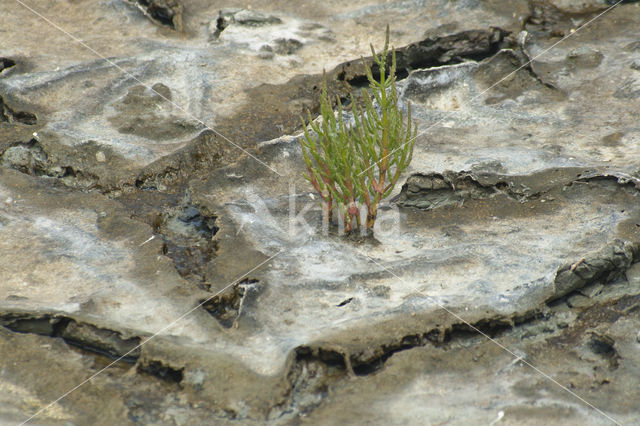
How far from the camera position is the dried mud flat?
3932mm

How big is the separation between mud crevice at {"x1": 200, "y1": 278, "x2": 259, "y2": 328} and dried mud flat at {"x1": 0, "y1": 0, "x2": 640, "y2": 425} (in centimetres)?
1

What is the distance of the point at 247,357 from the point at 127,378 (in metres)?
0.65

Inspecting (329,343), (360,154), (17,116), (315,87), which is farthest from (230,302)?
(17,116)

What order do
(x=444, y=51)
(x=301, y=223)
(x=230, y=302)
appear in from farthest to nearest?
(x=444, y=51), (x=301, y=223), (x=230, y=302)

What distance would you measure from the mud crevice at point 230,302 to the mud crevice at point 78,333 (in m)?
0.49

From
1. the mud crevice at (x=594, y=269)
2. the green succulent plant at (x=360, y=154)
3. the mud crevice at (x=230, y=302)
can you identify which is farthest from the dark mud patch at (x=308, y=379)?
the mud crevice at (x=594, y=269)

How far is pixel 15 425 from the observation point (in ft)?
11.9

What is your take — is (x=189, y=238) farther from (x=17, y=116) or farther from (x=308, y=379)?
(x=17, y=116)

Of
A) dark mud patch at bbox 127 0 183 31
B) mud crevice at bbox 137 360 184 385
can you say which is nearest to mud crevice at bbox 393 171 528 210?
mud crevice at bbox 137 360 184 385

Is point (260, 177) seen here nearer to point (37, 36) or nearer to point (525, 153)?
point (525, 153)

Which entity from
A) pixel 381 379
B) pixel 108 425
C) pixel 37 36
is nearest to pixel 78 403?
pixel 108 425

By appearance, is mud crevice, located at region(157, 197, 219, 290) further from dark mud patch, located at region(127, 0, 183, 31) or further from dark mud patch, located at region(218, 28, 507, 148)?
dark mud patch, located at region(127, 0, 183, 31)

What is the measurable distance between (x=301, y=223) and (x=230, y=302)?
3.12 feet

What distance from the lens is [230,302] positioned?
4523mm
